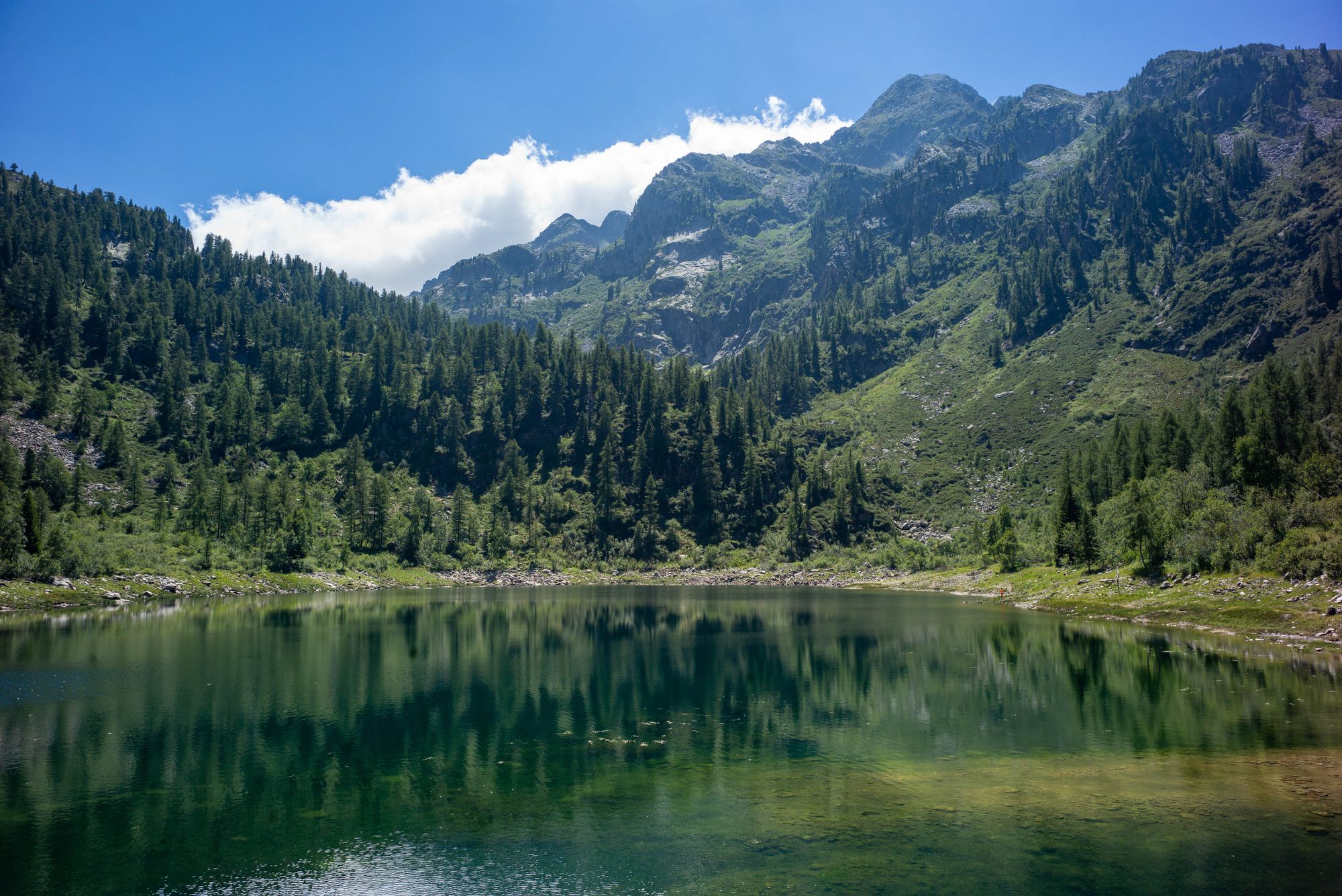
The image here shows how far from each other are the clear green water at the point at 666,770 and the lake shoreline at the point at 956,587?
28.9ft

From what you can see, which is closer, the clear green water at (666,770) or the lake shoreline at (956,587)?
the clear green water at (666,770)

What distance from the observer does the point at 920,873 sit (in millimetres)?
19531

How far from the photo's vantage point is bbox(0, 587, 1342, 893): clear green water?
65.8 ft

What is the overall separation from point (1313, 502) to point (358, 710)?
85.4 m

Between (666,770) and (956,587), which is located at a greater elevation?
(666,770)

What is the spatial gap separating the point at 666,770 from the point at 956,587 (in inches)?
4604

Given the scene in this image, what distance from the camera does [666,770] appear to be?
96.6 feet

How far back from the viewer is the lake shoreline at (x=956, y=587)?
2403 inches

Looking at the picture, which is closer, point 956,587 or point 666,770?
point 666,770

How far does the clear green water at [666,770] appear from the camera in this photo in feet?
65.8

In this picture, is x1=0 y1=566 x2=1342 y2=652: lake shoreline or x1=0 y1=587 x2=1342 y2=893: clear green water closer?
x1=0 y1=587 x2=1342 y2=893: clear green water

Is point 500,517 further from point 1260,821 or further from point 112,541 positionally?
point 1260,821

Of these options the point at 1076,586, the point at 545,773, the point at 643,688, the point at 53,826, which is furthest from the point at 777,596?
the point at 53,826

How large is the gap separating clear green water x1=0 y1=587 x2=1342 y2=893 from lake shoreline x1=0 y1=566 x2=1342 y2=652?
8.81m
